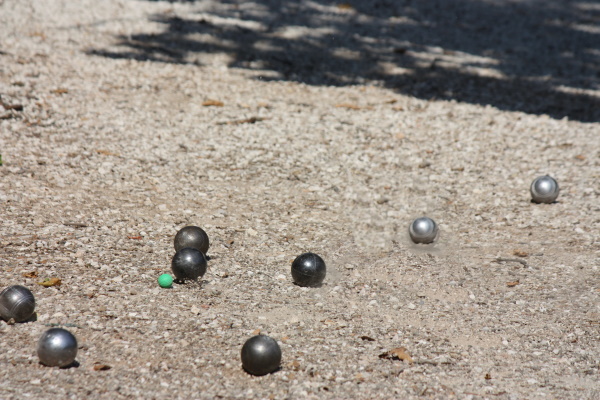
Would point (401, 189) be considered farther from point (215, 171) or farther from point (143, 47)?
point (143, 47)

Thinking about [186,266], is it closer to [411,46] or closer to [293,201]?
[293,201]

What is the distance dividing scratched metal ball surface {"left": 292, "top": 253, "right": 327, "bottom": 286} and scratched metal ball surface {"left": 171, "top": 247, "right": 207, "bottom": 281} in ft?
3.26

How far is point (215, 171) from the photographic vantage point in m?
8.85

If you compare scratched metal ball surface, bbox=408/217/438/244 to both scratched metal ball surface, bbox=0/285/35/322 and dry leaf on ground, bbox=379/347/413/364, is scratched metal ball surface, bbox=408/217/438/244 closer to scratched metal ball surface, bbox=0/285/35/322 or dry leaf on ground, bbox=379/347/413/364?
dry leaf on ground, bbox=379/347/413/364

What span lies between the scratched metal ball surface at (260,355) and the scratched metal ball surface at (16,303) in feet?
6.43

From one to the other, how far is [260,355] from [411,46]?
10.8 metres

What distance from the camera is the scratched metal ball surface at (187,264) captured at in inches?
249

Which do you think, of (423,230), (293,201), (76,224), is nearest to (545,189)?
(423,230)

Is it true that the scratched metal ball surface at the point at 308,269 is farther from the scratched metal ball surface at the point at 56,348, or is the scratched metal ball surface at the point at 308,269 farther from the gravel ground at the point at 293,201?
the scratched metal ball surface at the point at 56,348

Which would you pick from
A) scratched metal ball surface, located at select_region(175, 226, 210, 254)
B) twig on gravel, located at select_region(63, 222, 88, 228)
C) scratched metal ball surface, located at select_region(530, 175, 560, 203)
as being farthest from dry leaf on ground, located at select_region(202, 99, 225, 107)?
scratched metal ball surface, located at select_region(530, 175, 560, 203)

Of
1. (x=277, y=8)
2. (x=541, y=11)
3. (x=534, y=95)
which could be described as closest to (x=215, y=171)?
(x=534, y=95)

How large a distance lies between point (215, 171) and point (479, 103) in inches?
213

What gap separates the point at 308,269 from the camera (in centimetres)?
644

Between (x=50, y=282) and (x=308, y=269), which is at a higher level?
(x=308, y=269)
